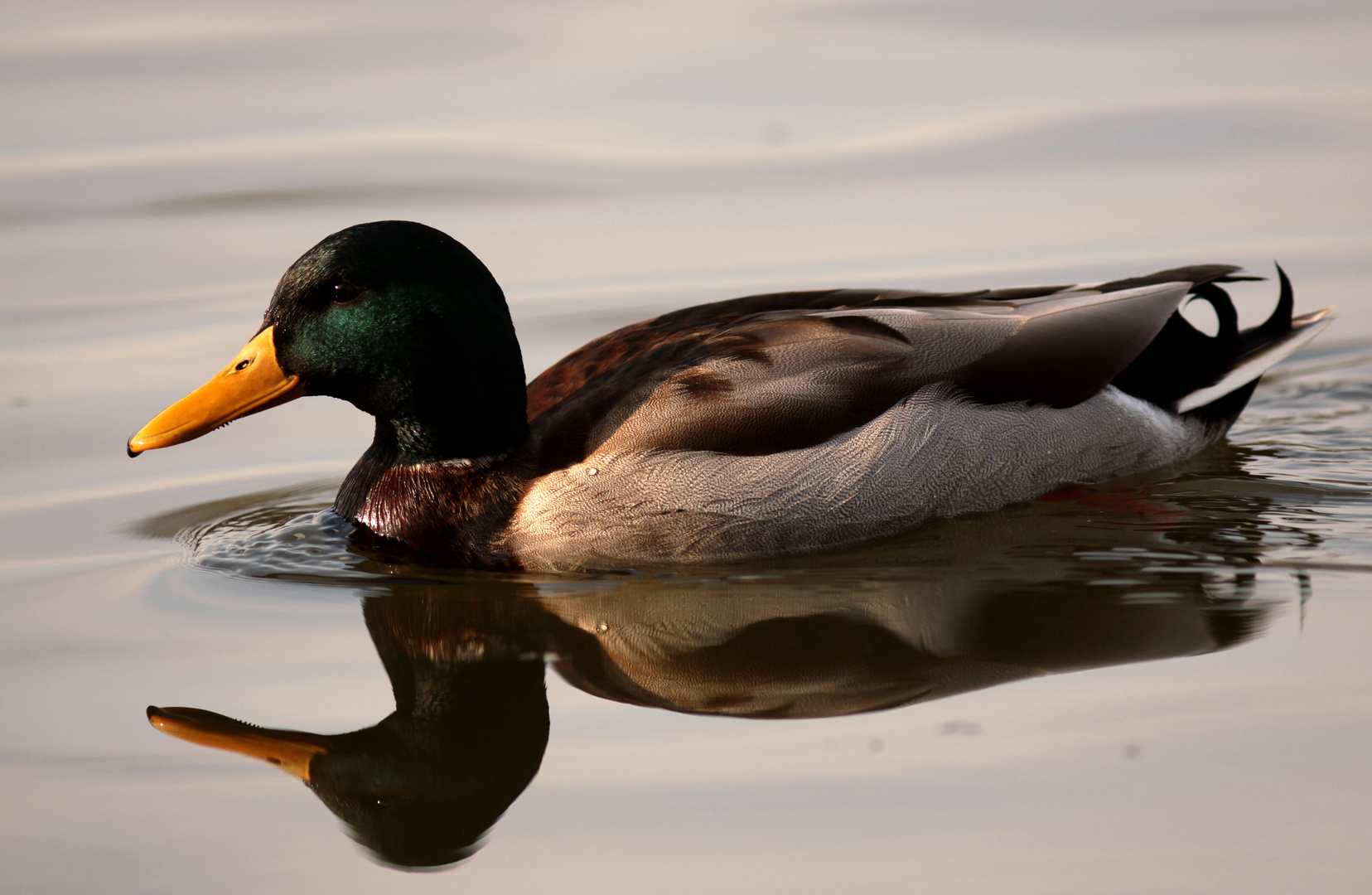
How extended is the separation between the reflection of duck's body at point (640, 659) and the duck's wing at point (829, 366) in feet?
1.85

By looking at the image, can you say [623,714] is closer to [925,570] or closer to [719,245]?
[925,570]

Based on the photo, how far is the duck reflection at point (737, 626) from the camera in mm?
4941

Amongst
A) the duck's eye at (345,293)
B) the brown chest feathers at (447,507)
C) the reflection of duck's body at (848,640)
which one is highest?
the duck's eye at (345,293)

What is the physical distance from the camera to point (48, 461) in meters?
7.79

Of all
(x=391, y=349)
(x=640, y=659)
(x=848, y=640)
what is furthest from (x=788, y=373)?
(x=391, y=349)

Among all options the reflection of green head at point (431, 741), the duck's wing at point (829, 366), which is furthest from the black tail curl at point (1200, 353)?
the reflection of green head at point (431, 741)

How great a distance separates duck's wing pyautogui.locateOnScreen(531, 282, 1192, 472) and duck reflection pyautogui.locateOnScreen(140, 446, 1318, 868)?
0.48 metres

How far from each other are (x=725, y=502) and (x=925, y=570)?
0.74 metres

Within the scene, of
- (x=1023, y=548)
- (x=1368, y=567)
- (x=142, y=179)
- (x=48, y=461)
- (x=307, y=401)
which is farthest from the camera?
(x=142, y=179)

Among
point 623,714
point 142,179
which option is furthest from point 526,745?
point 142,179

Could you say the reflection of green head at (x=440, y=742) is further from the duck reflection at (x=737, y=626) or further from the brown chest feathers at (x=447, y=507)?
the brown chest feathers at (x=447, y=507)

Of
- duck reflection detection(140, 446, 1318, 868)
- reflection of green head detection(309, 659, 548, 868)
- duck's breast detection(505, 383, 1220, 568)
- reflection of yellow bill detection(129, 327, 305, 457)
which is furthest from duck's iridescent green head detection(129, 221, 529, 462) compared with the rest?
reflection of green head detection(309, 659, 548, 868)

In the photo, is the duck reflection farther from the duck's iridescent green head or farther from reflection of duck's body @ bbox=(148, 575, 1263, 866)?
the duck's iridescent green head

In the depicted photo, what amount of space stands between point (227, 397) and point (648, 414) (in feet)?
5.07
